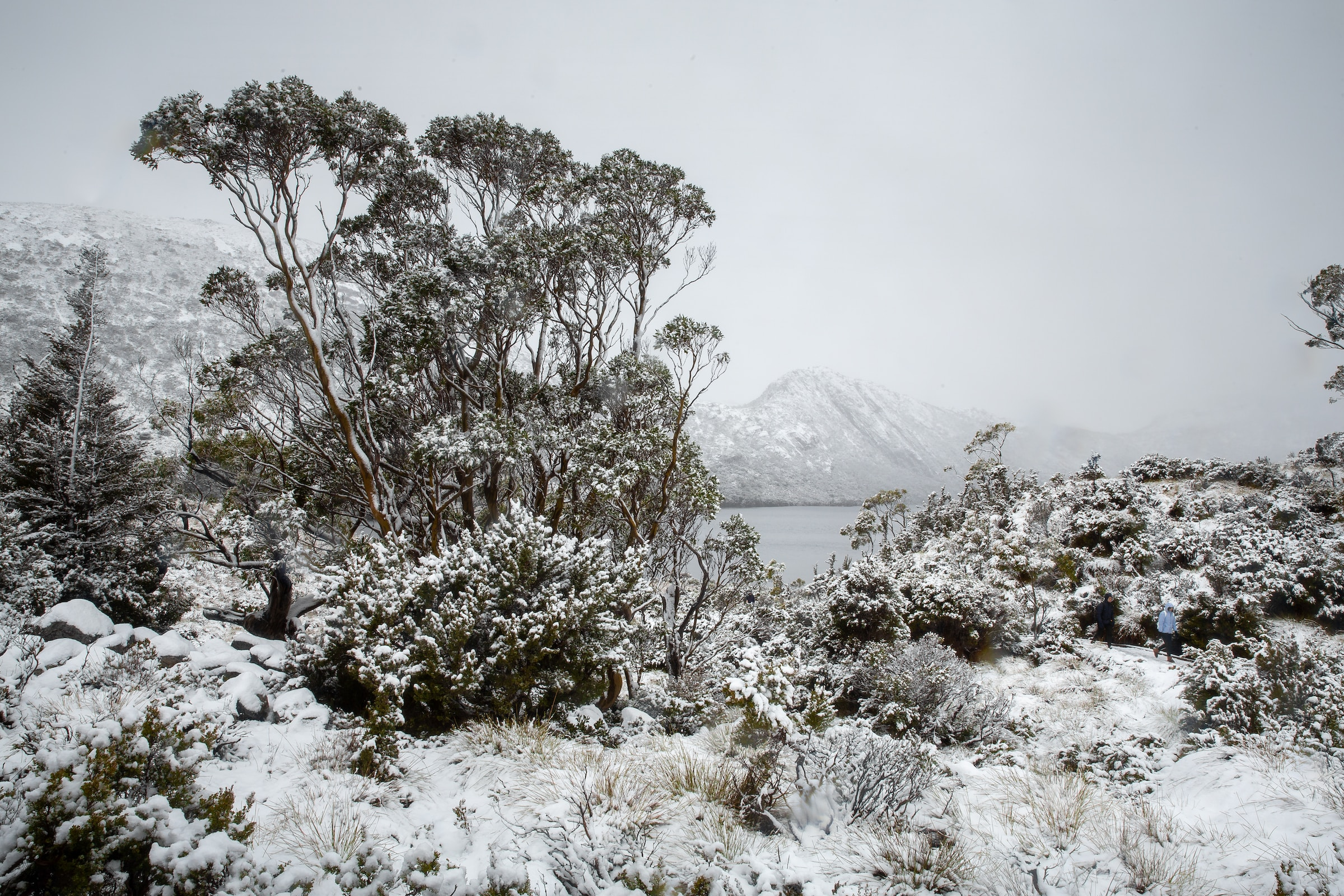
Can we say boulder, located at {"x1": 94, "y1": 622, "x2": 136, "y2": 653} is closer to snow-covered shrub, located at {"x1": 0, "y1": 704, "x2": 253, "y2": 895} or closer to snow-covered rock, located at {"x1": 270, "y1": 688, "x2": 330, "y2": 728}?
snow-covered rock, located at {"x1": 270, "y1": 688, "x2": 330, "y2": 728}

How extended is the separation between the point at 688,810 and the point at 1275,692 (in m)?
6.48

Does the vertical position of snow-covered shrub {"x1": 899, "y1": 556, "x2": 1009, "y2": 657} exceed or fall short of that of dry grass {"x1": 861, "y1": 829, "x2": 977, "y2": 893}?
it falls short

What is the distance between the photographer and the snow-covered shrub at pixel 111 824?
2.45 metres

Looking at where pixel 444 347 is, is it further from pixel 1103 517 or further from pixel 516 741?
pixel 1103 517

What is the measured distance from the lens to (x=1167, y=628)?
11.2 metres

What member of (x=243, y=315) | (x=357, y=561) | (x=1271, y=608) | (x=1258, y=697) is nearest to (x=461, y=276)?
(x=243, y=315)

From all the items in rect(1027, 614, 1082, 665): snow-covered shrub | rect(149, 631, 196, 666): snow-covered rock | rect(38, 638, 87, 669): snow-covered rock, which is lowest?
rect(1027, 614, 1082, 665): snow-covered shrub

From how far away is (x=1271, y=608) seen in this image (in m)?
11.1

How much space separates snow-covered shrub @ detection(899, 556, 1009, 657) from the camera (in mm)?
12391

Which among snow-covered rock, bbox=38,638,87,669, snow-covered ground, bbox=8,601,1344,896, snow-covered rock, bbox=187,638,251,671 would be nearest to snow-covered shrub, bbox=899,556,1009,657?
snow-covered ground, bbox=8,601,1344,896

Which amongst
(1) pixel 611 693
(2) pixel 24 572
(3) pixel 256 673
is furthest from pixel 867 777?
(2) pixel 24 572

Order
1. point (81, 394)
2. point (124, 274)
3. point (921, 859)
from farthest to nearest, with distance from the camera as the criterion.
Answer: point (124, 274)
point (81, 394)
point (921, 859)

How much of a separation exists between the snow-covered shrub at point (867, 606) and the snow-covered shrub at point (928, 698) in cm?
226

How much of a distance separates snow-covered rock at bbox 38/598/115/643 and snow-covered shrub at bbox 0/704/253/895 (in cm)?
350
